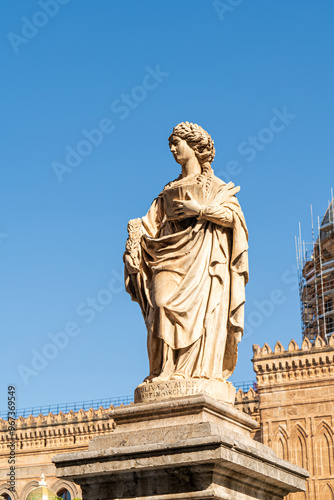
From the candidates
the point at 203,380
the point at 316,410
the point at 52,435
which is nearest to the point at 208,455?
the point at 203,380

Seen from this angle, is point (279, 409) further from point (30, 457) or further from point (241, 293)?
point (241, 293)

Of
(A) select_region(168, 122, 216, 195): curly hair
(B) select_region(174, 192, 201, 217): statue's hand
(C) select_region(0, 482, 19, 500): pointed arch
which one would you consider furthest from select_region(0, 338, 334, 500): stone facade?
(B) select_region(174, 192, 201, 217): statue's hand

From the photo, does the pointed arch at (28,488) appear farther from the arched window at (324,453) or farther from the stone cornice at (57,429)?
the arched window at (324,453)

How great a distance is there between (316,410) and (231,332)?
23.5m

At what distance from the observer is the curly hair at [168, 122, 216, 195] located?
543 centimetres

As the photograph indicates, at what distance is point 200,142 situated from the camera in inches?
214

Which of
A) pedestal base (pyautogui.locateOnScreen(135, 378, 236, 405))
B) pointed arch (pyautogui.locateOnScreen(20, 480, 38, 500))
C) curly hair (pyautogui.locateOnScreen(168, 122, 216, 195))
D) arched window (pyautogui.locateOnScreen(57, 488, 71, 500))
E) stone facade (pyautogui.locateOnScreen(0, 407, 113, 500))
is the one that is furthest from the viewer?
arched window (pyautogui.locateOnScreen(57, 488, 71, 500))

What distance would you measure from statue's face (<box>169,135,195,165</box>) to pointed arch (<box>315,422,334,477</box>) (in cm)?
2302

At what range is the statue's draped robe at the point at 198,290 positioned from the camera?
195 inches

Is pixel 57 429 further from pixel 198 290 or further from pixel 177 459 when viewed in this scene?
pixel 177 459

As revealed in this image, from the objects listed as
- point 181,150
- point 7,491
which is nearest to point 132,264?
point 181,150

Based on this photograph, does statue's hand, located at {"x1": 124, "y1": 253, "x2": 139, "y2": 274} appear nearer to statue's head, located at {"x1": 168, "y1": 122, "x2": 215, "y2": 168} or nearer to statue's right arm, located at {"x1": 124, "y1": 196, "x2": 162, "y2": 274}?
statue's right arm, located at {"x1": 124, "y1": 196, "x2": 162, "y2": 274}

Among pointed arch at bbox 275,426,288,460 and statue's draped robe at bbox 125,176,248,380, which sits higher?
pointed arch at bbox 275,426,288,460

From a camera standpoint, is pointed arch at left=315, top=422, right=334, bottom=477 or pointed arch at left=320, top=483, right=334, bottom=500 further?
pointed arch at left=315, top=422, right=334, bottom=477
